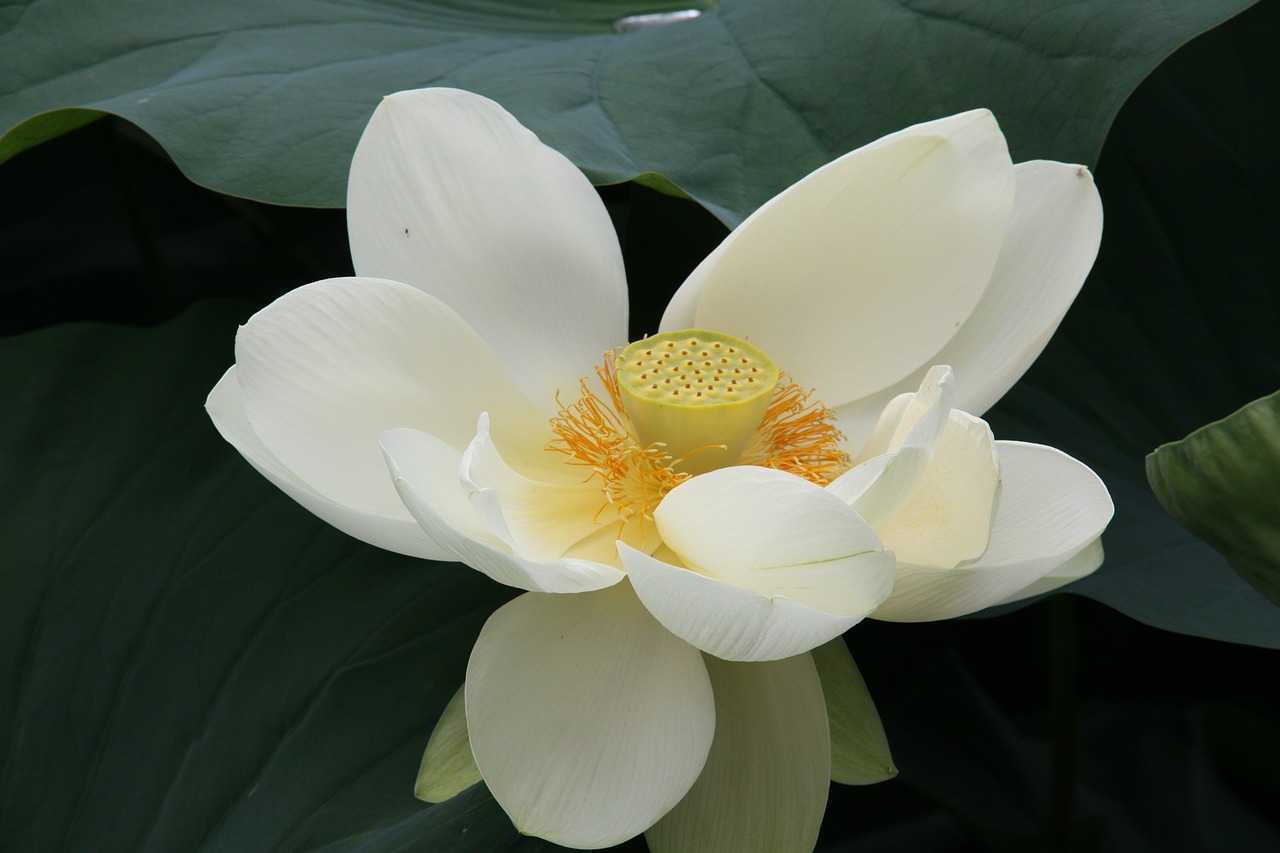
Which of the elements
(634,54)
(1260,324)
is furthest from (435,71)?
(1260,324)

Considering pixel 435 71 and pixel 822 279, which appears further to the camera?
pixel 435 71

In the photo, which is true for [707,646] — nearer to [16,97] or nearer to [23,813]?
[23,813]

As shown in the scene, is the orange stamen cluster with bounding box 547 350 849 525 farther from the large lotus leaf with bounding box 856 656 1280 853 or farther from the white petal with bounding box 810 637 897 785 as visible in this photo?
the large lotus leaf with bounding box 856 656 1280 853

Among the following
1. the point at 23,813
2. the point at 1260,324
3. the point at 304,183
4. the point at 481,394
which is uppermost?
the point at 304,183

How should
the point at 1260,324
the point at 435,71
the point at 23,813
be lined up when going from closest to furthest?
the point at 23,813, the point at 435,71, the point at 1260,324

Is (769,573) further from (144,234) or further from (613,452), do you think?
(144,234)

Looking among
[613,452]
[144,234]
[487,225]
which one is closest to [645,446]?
[613,452]

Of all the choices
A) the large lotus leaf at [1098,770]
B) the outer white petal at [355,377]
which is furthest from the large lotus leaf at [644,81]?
the large lotus leaf at [1098,770]
